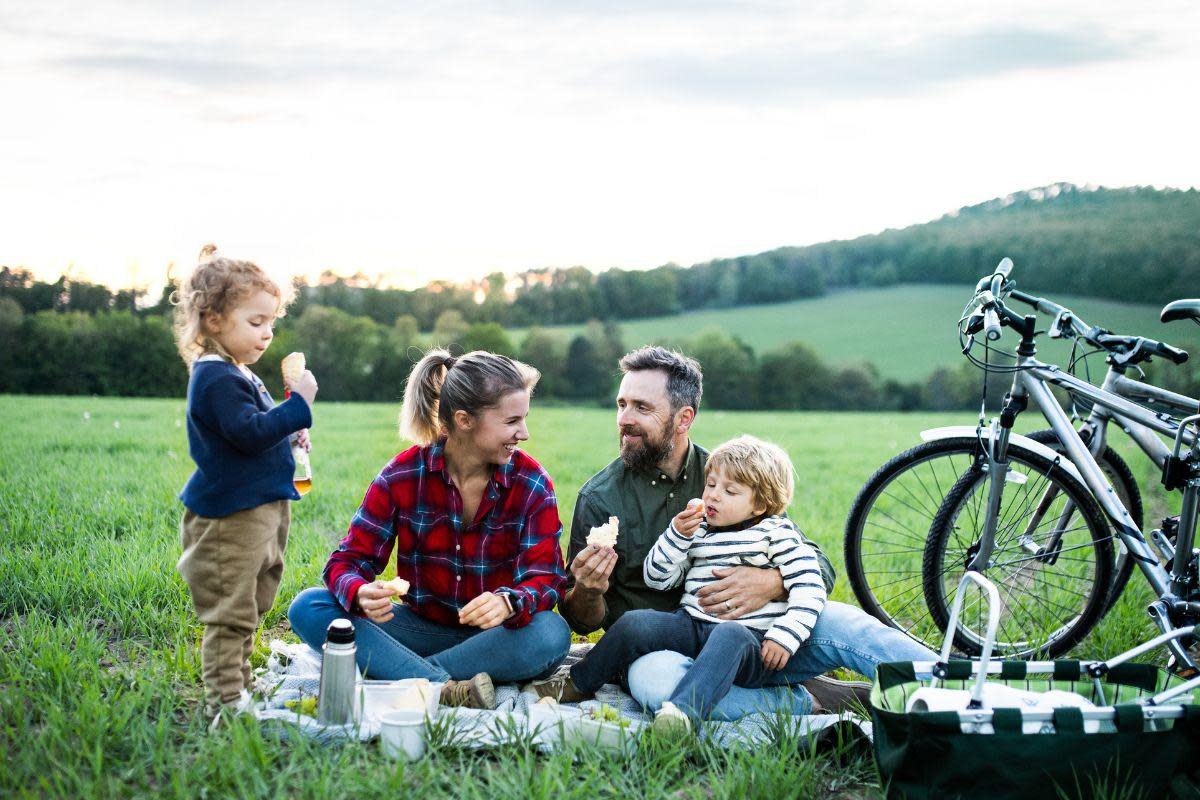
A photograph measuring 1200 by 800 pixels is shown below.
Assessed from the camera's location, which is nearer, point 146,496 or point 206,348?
point 206,348

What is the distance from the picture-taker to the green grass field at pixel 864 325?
26.8 metres

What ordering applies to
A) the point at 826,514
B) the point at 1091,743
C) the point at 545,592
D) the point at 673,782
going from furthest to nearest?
the point at 826,514 → the point at 545,592 → the point at 673,782 → the point at 1091,743

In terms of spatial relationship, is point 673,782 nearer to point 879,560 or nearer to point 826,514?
point 879,560

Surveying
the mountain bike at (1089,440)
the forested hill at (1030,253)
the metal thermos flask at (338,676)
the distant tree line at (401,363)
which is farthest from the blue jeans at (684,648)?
the forested hill at (1030,253)

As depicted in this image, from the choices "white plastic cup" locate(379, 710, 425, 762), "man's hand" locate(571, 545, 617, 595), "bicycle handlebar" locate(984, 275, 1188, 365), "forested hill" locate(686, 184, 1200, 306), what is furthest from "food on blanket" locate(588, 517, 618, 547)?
"forested hill" locate(686, 184, 1200, 306)

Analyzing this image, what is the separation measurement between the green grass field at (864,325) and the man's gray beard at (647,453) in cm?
2085

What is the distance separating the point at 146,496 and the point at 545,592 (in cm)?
402

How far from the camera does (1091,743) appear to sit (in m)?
2.67

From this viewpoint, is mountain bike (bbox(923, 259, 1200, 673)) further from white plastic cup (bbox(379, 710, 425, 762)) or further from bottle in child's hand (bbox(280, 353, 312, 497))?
bottle in child's hand (bbox(280, 353, 312, 497))

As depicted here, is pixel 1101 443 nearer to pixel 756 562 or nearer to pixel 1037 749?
pixel 756 562

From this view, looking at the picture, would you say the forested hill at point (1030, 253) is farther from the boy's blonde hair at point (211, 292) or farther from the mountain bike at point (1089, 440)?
the boy's blonde hair at point (211, 292)

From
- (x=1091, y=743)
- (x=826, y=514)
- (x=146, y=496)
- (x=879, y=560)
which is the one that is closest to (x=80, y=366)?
(x=146, y=496)

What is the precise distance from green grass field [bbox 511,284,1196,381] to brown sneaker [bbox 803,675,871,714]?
2105cm

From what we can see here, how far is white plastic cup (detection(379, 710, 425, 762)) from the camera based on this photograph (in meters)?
2.95
